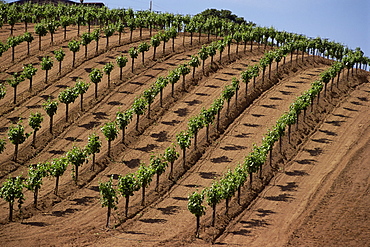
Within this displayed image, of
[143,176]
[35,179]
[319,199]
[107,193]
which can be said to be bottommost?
[319,199]

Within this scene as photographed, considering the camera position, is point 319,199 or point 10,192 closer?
point 10,192

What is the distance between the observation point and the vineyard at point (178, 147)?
172 feet

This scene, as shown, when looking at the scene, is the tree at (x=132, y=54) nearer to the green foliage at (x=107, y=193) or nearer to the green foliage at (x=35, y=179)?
the green foliage at (x=35, y=179)

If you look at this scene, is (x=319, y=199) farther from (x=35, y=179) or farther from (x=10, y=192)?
(x=10, y=192)

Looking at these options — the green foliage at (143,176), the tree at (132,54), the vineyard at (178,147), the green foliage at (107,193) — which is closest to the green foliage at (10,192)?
the vineyard at (178,147)

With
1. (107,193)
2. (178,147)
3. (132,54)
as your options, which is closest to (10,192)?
(107,193)

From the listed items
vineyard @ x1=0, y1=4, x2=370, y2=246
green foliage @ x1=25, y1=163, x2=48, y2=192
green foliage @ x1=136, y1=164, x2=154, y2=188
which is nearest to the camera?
vineyard @ x1=0, y1=4, x2=370, y2=246

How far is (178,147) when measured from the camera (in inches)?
2687

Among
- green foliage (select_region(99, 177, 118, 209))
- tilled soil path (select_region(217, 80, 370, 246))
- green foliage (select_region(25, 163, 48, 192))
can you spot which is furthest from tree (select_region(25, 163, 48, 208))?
tilled soil path (select_region(217, 80, 370, 246))

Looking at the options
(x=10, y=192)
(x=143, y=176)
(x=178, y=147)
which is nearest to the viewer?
(x=10, y=192)

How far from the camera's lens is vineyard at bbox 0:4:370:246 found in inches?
2062

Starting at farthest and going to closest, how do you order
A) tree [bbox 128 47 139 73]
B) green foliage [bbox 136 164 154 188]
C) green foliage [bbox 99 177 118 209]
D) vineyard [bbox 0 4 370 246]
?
tree [bbox 128 47 139 73]
green foliage [bbox 136 164 154 188]
vineyard [bbox 0 4 370 246]
green foliage [bbox 99 177 118 209]

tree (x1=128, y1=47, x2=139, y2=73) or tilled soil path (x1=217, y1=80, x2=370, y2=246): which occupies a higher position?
tree (x1=128, y1=47, x2=139, y2=73)

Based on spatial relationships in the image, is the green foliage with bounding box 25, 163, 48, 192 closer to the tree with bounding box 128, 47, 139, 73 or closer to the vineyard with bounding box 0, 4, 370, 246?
the vineyard with bounding box 0, 4, 370, 246
